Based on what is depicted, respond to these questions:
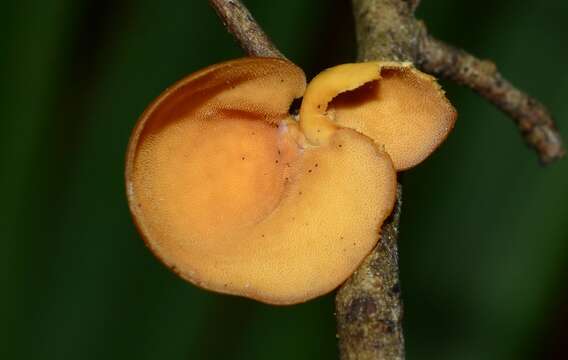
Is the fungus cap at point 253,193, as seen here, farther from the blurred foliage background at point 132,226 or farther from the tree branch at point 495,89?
the blurred foliage background at point 132,226

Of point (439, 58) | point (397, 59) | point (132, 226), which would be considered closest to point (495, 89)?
point (439, 58)

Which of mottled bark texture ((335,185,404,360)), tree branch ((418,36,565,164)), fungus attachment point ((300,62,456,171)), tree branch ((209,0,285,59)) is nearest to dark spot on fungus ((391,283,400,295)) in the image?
mottled bark texture ((335,185,404,360))

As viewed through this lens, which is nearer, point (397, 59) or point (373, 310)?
point (373, 310)

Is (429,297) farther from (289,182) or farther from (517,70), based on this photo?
(289,182)

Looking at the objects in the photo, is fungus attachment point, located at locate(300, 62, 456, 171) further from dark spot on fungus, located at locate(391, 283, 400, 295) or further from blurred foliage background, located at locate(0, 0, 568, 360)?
blurred foliage background, located at locate(0, 0, 568, 360)

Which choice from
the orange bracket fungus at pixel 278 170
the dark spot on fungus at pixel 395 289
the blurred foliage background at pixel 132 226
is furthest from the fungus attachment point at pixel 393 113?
the blurred foliage background at pixel 132 226

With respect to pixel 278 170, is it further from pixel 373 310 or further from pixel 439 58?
pixel 439 58
